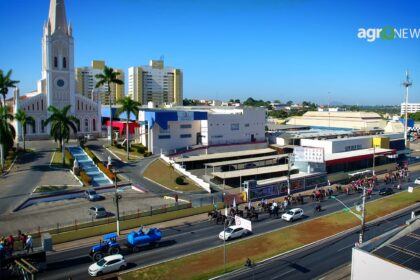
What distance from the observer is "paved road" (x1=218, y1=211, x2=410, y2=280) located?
2791 centimetres

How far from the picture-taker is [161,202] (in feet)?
155

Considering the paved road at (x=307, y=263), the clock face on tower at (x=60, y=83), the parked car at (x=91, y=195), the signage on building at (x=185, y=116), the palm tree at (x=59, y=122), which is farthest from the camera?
the clock face on tower at (x=60, y=83)

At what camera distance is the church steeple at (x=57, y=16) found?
7719 cm

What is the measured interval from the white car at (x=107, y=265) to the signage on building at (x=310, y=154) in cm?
3977

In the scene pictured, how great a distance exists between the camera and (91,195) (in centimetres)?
4694

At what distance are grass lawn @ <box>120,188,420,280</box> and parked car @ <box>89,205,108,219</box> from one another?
45.4 feet

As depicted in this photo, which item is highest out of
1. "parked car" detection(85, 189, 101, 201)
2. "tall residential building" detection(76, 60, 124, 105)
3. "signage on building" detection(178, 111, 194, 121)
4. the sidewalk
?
"tall residential building" detection(76, 60, 124, 105)

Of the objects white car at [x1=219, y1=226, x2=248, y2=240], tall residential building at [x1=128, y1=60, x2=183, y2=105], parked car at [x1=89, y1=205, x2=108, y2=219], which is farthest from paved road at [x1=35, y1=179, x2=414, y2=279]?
tall residential building at [x1=128, y1=60, x2=183, y2=105]

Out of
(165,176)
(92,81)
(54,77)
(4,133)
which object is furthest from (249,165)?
(92,81)

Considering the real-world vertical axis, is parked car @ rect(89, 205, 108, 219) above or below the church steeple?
below

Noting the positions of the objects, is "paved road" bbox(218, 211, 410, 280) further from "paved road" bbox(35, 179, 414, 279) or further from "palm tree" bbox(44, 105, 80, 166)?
"palm tree" bbox(44, 105, 80, 166)

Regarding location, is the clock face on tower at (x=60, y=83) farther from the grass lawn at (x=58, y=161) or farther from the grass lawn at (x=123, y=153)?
the grass lawn at (x=58, y=161)

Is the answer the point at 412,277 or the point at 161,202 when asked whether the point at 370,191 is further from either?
the point at 412,277

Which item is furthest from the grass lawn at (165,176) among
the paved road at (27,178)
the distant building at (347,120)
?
the distant building at (347,120)
